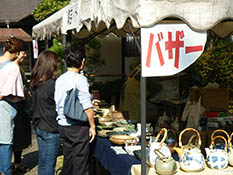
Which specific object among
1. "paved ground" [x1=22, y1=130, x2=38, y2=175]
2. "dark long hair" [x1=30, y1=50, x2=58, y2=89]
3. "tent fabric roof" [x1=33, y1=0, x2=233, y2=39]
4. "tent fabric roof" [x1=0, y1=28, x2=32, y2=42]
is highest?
"tent fabric roof" [x1=0, y1=28, x2=32, y2=42]

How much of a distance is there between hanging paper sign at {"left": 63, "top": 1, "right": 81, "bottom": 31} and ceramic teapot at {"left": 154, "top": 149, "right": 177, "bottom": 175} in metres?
1.86

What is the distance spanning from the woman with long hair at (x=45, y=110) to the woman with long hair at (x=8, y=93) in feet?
0.61

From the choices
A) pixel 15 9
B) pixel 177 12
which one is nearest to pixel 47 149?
pixel 177 12

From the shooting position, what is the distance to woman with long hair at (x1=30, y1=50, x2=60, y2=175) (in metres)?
3.36

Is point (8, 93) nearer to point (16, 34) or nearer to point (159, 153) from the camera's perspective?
point (159, 153)

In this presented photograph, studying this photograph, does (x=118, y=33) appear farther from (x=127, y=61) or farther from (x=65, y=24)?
(x=127, y=61)

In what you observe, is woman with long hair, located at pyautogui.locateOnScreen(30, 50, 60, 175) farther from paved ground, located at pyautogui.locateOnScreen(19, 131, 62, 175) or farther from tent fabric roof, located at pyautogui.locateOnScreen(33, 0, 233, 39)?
paved ground, located at pyautogui.locateOnScreen(19, 131, 62, 175)

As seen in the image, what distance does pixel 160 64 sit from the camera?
2.33m

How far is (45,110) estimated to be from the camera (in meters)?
3.39

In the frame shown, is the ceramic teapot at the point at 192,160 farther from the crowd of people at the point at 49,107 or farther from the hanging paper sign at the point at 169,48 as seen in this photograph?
the crowd of people at the point at 49,107

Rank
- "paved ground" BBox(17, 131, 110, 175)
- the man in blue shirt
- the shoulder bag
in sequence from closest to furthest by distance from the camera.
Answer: the shoulder bag → the man in blue shirt → "paved ground" BBox(17, 131, 110, 175)

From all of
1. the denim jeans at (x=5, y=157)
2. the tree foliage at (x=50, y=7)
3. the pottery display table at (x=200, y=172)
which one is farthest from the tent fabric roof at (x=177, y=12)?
the tree foliage at (x=50, y=7)

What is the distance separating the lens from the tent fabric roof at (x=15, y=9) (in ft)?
44.2

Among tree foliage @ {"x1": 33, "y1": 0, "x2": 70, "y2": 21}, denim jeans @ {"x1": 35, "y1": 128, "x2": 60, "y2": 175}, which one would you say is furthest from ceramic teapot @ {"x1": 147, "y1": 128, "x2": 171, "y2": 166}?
tree foliage @ {"x1": 33, "y1": 0, "x2": 70, "y2": 21}
